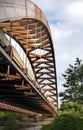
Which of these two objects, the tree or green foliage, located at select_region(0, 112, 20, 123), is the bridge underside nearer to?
the tree

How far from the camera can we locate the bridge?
20717 millimetres

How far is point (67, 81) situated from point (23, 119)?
2793 cm

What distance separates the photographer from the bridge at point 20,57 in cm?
2072

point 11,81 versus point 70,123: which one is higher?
point 11,81

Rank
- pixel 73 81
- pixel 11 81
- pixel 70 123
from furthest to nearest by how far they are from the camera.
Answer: pixel 73 81 → pixel 11 81 → pixel 70 123

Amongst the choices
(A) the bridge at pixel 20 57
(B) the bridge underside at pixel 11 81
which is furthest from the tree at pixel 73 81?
(B) the bridge underside at pixel 11 81

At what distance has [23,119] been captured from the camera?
113688 millimetres

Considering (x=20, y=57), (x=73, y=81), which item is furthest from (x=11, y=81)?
(x=73, y=81)

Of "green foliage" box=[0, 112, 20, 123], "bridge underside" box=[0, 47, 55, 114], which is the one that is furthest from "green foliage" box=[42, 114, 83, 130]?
"green foliage" box=[0, 112, 20, 123]

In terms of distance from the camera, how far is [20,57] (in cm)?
2512

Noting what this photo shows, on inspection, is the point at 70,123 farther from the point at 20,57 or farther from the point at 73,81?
the point at 73,81

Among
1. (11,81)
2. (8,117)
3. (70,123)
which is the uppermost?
(11,81)

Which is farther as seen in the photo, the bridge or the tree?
the tree

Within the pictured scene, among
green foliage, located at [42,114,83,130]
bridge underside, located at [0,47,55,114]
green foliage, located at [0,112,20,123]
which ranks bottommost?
green foliage, located at [0,112,20,123]
